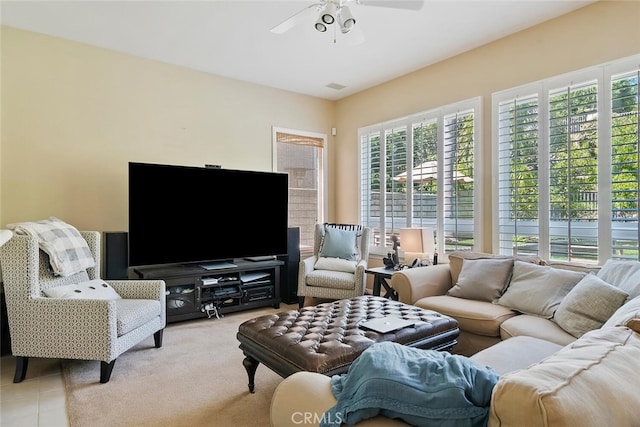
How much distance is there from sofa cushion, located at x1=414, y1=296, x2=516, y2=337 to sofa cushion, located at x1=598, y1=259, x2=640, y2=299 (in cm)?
64

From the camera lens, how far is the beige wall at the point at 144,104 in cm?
323

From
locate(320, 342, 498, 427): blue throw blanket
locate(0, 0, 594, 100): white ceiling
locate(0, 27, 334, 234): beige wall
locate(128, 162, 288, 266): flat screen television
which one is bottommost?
locate(320, 342, 498, 427): blue throw blanket

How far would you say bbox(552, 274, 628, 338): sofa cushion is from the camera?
2.14 m

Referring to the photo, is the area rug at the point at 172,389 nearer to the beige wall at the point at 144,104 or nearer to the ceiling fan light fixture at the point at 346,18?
the beige wall at the point at 144,104

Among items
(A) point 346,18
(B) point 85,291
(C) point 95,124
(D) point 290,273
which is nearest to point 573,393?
(A) point 346,18

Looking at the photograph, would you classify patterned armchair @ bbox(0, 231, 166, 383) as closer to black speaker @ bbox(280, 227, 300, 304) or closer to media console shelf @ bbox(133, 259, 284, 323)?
media console shelf @ bbox(133, 259, 284, 323)

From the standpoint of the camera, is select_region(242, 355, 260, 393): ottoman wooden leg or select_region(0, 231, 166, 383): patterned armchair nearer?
select_region(242, 355, 260, 393): ottoman wooden leg

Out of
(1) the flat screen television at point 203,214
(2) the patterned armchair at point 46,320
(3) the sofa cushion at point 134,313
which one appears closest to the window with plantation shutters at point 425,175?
(1) the flat screen television at point 203,214

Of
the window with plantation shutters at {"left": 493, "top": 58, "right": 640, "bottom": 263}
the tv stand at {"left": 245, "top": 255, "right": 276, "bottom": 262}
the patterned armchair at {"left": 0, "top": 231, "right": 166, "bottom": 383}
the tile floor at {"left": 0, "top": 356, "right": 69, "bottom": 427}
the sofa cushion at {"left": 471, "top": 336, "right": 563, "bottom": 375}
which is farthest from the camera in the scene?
the tv stand at {"left": 245, "top": 255, "right": 276, "bottom": 262}

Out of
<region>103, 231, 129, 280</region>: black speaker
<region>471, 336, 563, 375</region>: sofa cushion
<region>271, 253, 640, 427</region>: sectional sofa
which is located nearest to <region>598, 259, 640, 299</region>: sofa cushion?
<region>271, 253, 640, 427</region>: sectional sofa

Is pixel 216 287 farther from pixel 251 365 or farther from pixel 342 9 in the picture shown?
pixel 342 9

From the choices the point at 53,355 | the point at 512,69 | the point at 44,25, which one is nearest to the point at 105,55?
the point at 44,25

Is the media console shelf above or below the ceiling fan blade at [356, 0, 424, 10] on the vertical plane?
below

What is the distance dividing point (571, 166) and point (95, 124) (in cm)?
445
